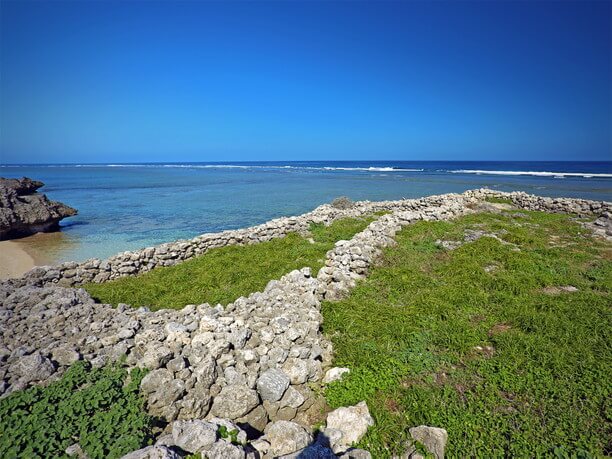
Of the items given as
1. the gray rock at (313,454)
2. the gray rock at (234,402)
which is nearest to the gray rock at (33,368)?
the gray rock at (234,402)

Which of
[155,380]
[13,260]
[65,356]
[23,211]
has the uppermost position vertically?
[23,211]

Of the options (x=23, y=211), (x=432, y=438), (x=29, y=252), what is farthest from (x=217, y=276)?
(x=23, y=211)

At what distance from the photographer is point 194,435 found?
4.32 metres

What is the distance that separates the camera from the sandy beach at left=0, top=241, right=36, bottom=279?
1450 centimetres

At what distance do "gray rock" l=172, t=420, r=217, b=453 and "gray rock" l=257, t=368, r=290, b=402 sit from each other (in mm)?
1233

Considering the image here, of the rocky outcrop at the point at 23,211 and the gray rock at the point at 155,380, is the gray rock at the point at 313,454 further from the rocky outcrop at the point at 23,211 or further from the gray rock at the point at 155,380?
the rocky outcrop at the point at 23,211

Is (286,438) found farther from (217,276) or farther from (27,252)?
(27,252)

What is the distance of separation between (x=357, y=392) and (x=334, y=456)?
145cm

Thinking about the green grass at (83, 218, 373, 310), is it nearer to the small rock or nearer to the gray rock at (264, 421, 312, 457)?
the small rock

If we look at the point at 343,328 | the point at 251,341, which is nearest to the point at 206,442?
the point at 251,341

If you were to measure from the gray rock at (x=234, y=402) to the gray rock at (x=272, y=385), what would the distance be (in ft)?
0.65

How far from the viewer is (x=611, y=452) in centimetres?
444

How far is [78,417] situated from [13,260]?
55.8ft

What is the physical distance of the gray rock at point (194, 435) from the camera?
4223 millimetres
